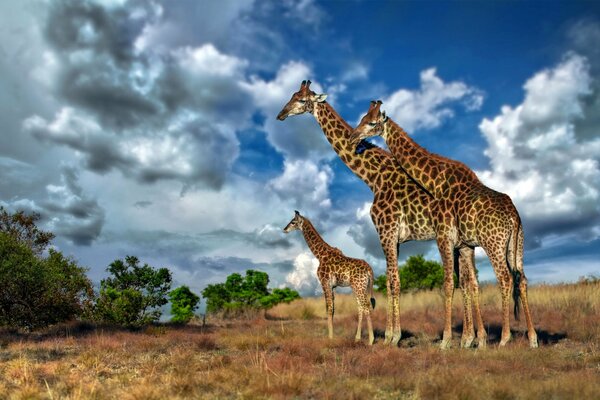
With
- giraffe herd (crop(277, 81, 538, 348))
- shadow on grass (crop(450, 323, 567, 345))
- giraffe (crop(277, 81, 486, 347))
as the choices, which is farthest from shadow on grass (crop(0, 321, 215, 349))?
shadow on grass (crop(450, 323, 567, 345))

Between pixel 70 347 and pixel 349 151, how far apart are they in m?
9.45

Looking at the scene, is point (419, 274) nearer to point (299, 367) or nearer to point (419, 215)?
point (419, 215)

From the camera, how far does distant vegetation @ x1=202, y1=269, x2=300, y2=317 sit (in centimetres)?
2925

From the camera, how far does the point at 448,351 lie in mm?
11539

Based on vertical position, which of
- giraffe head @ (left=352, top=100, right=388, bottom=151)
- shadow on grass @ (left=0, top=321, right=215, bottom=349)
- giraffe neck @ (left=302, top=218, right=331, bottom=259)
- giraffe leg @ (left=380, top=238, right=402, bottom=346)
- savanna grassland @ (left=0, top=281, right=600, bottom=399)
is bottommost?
savanna grassland @ (left=0, top=281, right=600, bottom=399)

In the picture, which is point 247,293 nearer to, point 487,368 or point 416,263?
point 416,263

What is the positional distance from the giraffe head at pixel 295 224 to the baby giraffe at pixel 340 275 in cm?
105

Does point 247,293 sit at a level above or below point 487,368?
above

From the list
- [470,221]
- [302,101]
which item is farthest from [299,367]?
[302,101]

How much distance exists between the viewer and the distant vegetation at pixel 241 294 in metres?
29.2

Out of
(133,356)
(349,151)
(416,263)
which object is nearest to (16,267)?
(133,356)

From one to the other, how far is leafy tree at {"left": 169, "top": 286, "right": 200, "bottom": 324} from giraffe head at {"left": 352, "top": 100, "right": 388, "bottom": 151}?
50.0ft

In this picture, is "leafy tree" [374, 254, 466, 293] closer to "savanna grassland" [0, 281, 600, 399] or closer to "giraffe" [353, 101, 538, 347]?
"savanna grassland" [0, 281, 600, 399]

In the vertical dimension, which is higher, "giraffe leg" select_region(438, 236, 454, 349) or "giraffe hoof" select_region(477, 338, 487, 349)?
"giraffe leg" select_region(438, 236, 454, 349)
